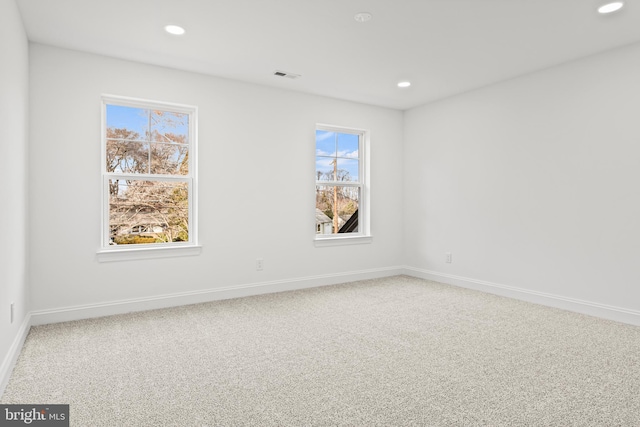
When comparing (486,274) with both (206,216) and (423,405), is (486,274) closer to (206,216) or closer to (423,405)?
(423,405)

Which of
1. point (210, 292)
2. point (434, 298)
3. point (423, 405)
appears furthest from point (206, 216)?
point (423, 405)

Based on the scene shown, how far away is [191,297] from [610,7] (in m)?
4.27

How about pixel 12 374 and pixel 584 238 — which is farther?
pixel 584 238

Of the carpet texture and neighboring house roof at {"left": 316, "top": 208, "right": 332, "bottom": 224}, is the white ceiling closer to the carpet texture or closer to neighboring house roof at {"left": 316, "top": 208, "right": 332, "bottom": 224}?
neighboring house roof at {"left": 316, "top": 208, "right": 332, "bottom": 224}

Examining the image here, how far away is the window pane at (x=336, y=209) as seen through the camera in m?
5.07

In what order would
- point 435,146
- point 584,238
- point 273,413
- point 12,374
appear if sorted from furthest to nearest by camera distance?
point 435,146
point 584,238
point 12,374
point 273,413

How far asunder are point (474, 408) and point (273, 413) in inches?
39.2

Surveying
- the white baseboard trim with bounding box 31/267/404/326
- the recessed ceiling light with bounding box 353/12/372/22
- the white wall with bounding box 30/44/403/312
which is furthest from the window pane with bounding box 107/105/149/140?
the recessed ceiling light with bounding box 353/12/372/22

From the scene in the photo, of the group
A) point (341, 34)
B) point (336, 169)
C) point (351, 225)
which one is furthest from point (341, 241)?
point (341, 34)

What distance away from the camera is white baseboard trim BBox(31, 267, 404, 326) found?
11.1 ft

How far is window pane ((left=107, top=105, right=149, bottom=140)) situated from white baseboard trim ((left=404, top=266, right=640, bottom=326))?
3.85 meters

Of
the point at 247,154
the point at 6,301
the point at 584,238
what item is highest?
the point at 247,154

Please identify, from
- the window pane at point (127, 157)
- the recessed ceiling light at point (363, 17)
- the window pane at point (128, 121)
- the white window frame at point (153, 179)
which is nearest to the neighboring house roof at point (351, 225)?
the white window frame at point (153, 179)

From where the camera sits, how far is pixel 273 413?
6.25 feet
